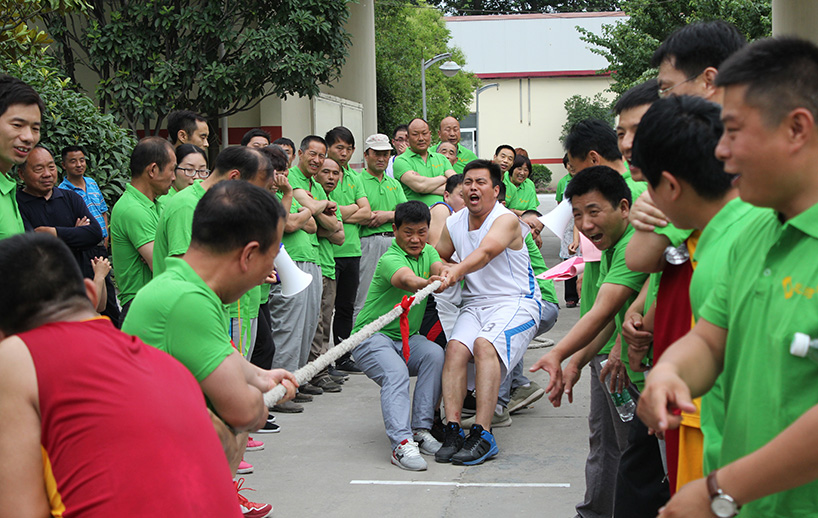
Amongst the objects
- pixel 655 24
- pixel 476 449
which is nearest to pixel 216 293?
pixel 476 449

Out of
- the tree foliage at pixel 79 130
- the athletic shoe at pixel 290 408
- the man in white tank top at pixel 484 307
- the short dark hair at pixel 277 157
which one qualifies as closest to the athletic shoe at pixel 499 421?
the man in white tank top at pixel 484 307

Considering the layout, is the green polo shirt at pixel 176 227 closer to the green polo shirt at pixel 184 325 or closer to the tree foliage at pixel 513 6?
the green polo shirt at pixel 184 325

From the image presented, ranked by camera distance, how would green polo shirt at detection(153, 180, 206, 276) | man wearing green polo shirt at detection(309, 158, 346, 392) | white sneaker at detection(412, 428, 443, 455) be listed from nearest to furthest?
green polo shirt at detection(153, 180, 206, 276), white sneaker at detection(412, 428, 443, 455), man wearing green polo shirt at detection(309, 158, 346, 392)

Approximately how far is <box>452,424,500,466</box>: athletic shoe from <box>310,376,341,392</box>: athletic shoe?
2.09 m

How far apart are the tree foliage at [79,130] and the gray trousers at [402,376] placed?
3553 mm

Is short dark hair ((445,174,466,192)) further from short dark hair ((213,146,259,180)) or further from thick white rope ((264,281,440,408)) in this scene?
short dark hair ((213,146,259,180))

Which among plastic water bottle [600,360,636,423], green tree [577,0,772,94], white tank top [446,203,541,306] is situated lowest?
plastic water bottle [600,360,636,423]

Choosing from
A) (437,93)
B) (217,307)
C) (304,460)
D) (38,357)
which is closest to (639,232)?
(217,307)

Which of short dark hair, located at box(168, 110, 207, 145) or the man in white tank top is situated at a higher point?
short dark hair, located at box(168, 110, 207, 145)

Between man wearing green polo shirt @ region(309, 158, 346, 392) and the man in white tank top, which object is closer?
the man in white tank top

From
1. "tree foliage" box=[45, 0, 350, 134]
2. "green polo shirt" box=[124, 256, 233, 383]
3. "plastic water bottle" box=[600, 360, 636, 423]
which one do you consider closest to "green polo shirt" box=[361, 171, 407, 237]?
"tree foliage" box=[45, 0, 350, 134]

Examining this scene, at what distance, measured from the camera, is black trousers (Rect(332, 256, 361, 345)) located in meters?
7.99

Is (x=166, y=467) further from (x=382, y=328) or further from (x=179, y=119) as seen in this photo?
(x=179, y=119)

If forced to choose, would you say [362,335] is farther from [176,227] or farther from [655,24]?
[655,24]
